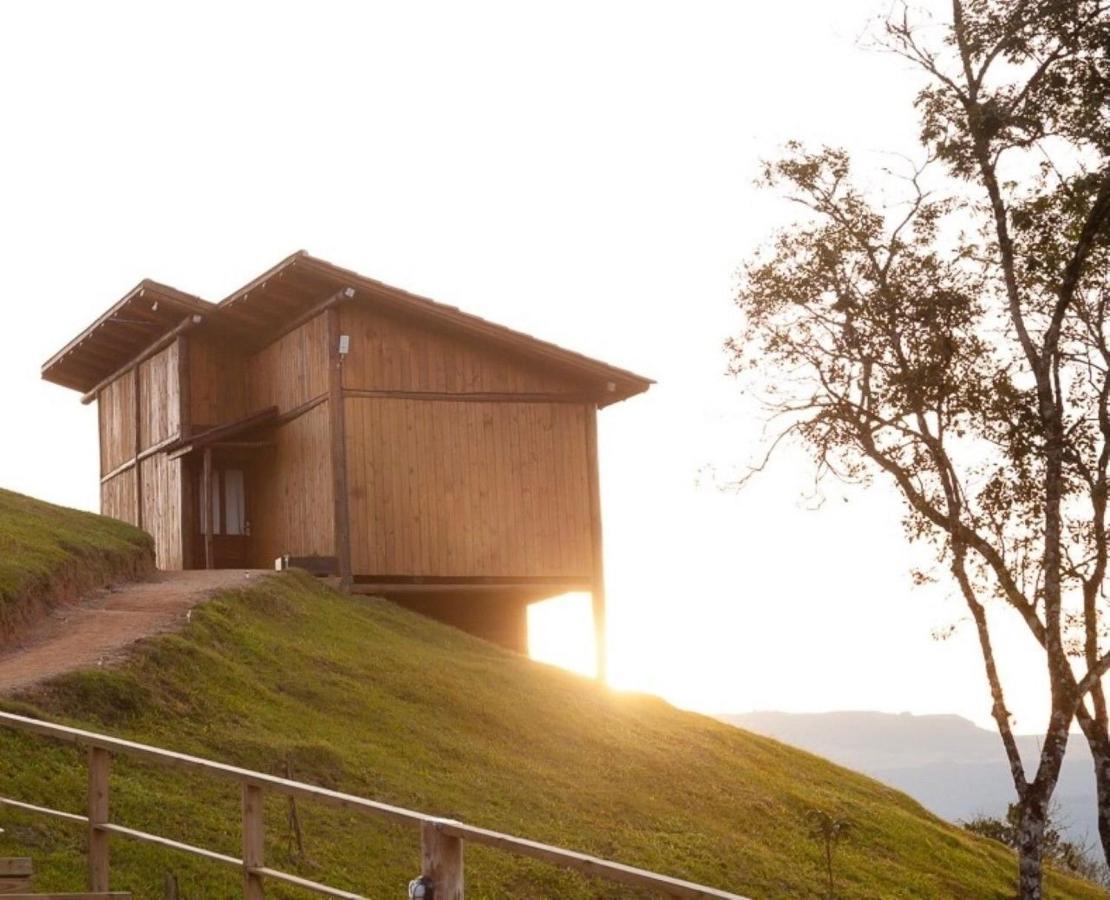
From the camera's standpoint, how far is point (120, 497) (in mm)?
39156

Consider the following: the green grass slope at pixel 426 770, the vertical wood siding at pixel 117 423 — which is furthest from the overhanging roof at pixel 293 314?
the green grass slope at pixel 426 770

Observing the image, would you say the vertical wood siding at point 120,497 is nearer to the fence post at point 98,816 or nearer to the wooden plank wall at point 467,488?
the wooden plank wall at point 467,488

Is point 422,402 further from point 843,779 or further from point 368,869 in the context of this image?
point 368,869

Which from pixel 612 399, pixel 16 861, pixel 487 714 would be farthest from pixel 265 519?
pixel 16 861

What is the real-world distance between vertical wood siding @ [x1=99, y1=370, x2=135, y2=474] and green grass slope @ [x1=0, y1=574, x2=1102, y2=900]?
1038 cm

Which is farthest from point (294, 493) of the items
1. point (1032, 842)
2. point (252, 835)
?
point (252, 835)

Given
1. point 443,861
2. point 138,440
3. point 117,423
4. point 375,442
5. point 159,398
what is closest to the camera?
point 443,861

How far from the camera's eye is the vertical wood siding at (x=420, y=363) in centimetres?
3197

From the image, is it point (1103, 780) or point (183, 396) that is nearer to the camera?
point (1103, 780)

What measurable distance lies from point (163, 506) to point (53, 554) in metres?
9.24

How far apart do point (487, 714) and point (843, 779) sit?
7.48 metres

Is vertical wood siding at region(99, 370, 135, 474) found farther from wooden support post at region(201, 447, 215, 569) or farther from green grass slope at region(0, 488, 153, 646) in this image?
green grass slope at region(0, 488, 153, 646)

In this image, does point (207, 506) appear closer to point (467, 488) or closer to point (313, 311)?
point (313, 311)

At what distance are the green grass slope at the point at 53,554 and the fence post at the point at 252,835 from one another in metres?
14.1
